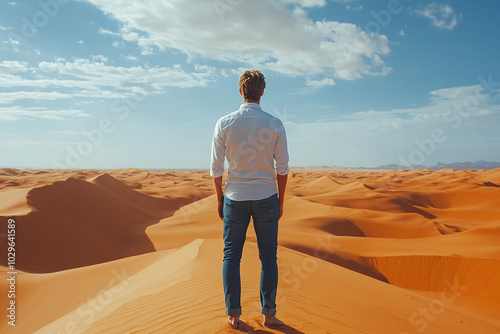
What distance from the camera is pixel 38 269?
340 inches

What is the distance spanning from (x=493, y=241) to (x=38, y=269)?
50.1 ft

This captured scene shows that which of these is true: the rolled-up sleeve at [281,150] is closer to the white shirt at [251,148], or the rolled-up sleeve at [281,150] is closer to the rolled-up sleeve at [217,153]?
the white shirt at [251,148]

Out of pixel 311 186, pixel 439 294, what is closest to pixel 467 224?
pixel 439 294

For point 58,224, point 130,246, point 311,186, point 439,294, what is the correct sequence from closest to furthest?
point 439,294 < point 58,224 < point 130,246 < point 311,186

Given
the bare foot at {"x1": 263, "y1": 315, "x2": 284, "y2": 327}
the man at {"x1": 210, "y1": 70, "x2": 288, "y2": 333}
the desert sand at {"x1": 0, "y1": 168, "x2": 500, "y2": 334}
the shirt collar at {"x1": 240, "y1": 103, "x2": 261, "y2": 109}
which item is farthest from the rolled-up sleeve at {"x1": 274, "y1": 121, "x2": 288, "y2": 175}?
→ the desert sand at {"x1": 0, "y1": 168, "x2": 500, "y2": 334}

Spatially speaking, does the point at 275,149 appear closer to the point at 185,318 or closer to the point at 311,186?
the point at 185,318

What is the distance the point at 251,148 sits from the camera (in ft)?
9.20

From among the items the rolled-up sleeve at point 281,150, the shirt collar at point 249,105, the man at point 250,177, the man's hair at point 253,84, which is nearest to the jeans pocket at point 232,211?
the man at point 250,177

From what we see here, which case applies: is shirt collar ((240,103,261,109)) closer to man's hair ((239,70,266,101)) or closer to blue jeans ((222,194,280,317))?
man's hair ((239,70,266,101))

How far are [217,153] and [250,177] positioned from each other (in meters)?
0.37

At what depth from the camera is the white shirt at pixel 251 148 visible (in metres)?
2.79

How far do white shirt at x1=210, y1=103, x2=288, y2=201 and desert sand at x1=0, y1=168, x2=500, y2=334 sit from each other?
125 cm

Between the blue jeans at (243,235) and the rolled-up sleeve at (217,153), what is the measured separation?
0.27 metres

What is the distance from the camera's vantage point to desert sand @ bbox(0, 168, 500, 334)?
3.75 metres
